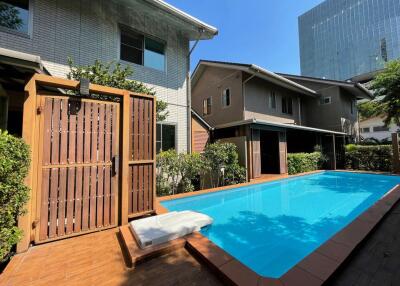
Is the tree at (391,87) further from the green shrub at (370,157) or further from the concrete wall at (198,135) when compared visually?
the concrete wall at (198,135)

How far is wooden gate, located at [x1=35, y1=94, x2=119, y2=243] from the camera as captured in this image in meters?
3.21

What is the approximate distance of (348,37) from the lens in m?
56.8

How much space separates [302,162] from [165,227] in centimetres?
1134

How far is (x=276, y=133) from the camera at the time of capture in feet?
38.4

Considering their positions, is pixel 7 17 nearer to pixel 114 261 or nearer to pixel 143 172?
pixel 143 172

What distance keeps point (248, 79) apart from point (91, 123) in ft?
32.4

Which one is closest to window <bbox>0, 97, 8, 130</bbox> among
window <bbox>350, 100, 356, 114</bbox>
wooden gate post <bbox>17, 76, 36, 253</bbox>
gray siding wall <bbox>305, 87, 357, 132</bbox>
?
wooden gate post <bbox>17, 76, 36, 253</bbox>

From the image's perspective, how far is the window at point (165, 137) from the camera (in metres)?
8.30

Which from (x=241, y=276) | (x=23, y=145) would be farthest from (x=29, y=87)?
(x=241, y=276)

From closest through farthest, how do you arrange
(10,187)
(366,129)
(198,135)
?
(10,187) → (198,135) → (366,129)

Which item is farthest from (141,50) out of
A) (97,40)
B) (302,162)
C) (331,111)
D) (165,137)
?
(331,111)

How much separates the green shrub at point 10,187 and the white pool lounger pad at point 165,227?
158cm

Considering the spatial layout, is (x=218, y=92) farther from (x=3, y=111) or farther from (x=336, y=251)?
(x=336, y=251)

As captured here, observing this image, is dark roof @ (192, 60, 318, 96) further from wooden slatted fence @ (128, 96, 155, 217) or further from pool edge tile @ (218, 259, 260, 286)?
pool edge tile @ (218, 259, 260, 286)
